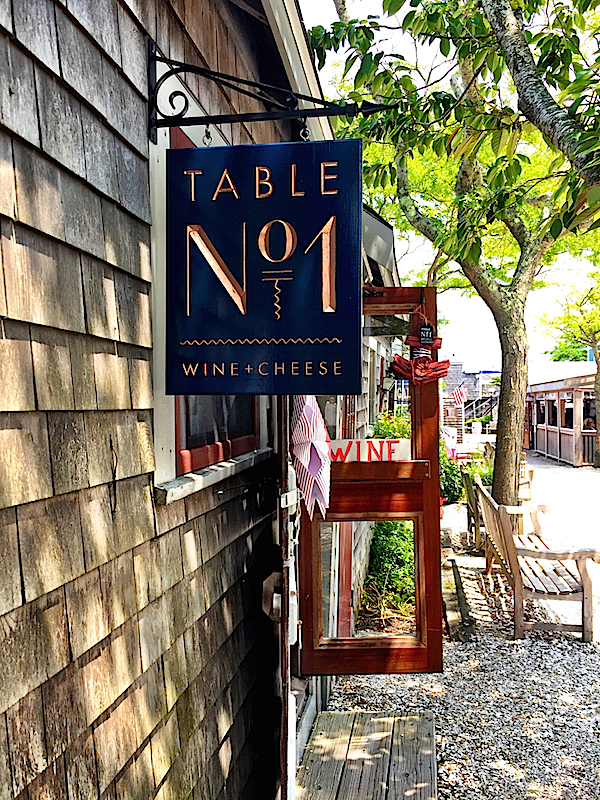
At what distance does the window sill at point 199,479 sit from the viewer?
204 cm

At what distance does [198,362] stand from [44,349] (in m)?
0.57

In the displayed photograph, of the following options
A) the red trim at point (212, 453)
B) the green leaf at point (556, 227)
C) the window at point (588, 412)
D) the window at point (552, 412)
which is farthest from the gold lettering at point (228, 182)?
the window at point (552, 412)

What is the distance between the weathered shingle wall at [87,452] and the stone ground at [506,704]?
283 cm

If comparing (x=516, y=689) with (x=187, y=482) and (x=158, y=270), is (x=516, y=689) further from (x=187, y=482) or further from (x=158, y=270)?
(x=158, y=270)

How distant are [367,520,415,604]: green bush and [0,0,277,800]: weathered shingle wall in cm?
325

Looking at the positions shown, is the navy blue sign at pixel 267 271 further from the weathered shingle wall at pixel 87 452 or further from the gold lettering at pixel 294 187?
the weathered shingle wall at pixel 87 452

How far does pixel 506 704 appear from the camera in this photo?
5.63 metres

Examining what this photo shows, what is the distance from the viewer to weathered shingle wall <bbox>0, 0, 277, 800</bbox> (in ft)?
4.42

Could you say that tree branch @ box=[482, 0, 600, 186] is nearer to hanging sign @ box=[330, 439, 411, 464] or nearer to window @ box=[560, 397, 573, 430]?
hanging sign @ box=[330, 439, 411, 464]

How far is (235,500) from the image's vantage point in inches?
119

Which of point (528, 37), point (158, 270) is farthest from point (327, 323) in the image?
point (528, 37)

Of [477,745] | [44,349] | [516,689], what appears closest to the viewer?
[44,349]

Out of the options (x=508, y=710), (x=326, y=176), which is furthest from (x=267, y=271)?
(x=508, y=710)

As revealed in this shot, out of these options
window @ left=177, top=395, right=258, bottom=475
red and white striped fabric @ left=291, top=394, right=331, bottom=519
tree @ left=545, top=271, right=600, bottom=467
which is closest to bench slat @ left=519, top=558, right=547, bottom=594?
red and white striped fabric @ left=291, top=394, right=331, bottom=519
